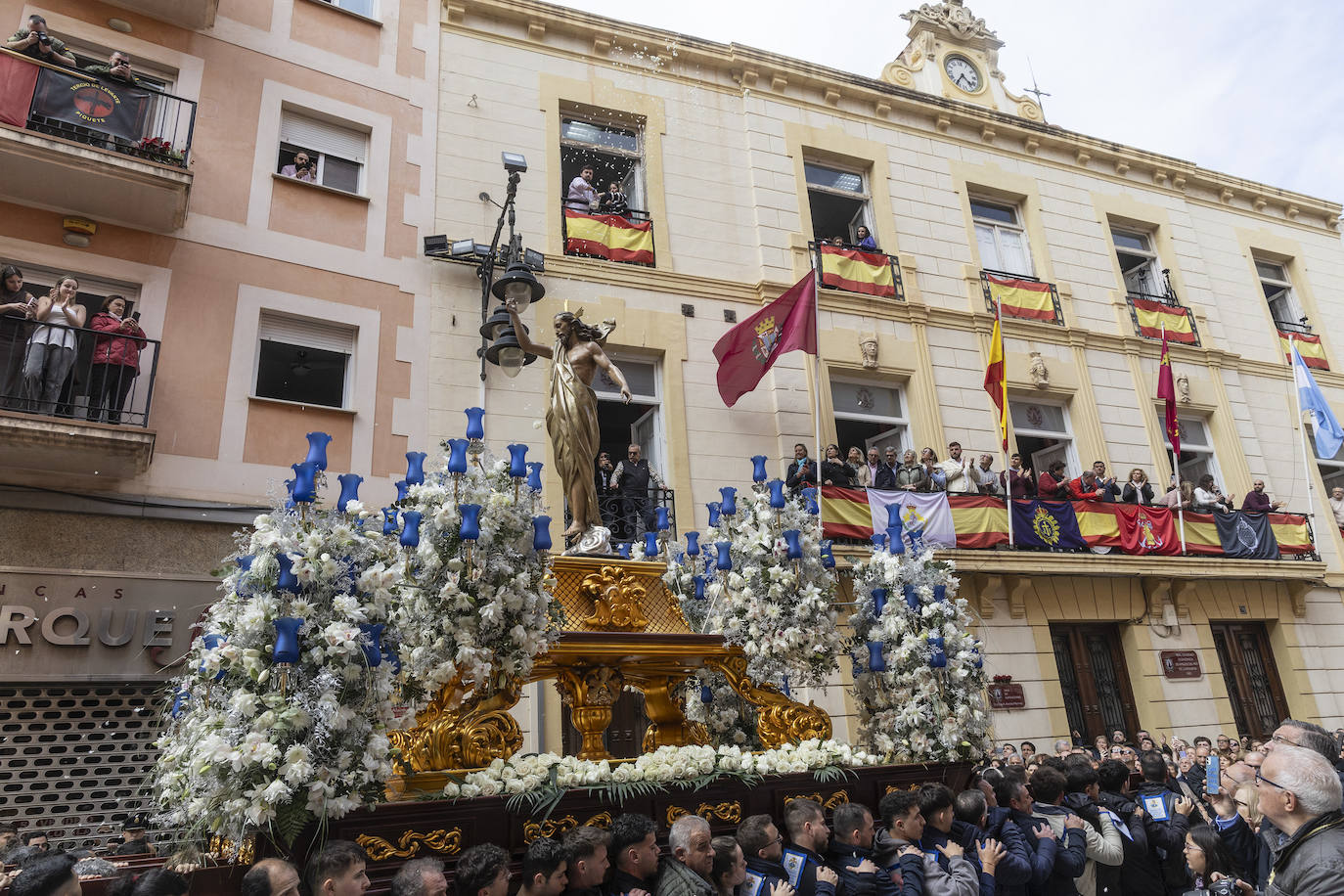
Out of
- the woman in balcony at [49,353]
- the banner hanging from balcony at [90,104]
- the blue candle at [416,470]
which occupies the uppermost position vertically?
the banner hanging from balcony at [90,104]

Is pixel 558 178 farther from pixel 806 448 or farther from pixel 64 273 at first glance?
pixel 64 273

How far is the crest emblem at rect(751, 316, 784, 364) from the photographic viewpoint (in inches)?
464

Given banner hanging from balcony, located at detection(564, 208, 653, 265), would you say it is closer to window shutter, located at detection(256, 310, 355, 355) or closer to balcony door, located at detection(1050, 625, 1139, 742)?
window shutter, located at detection(256, 310, 355, 355)

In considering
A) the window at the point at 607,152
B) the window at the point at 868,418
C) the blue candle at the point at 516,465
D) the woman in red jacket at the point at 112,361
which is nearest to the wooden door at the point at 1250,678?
the window at the point at 868,418

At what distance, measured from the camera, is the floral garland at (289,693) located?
12.9 ft

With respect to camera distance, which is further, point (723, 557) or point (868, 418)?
point (868, 418)

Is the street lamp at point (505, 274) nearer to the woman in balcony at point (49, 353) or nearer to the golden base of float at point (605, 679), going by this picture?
the golden base of float at point (605, 679)

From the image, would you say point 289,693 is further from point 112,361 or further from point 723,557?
point 112,361

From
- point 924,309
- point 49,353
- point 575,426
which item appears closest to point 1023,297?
point 924,309

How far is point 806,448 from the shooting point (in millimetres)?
12383

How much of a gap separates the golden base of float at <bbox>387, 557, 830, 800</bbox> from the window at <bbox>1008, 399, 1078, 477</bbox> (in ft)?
31.3

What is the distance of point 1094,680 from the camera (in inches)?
522

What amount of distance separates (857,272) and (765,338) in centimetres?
307

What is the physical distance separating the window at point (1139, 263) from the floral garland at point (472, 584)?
604 inches
